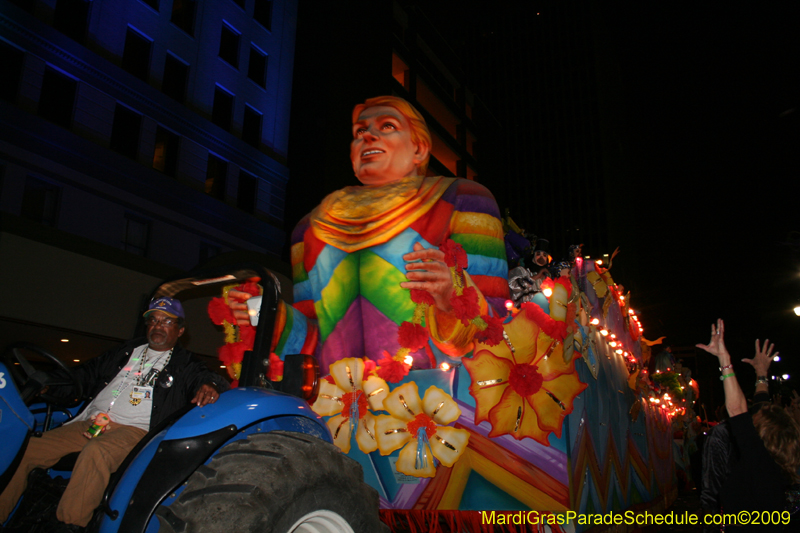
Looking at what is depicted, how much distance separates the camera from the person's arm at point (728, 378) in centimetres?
339

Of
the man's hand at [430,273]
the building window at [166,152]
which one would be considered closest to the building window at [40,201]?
the building window at [166,152]

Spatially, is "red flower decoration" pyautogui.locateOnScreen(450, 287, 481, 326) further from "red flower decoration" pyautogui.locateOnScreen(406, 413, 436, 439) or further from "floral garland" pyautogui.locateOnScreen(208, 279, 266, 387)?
"floral garland" pyautogui.locateOnScreen(208, 279, 266, 387)

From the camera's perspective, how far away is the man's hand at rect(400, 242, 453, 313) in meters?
3.54

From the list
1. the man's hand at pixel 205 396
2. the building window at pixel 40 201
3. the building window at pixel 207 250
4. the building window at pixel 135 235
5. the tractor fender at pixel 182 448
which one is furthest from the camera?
the building window at pixel 207 250

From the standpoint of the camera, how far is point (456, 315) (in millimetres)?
3787

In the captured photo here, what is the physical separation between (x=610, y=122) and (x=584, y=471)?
74149mm

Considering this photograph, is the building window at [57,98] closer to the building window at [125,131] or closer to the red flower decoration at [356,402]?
the building window at [125,131]

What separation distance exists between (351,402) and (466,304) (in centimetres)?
120

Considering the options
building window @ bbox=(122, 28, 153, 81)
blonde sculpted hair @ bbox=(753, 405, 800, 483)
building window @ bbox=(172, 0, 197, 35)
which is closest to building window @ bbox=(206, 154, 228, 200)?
building window @ bbox=(122, 28, 153, 81)

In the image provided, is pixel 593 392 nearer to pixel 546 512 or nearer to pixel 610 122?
pixel 546 512

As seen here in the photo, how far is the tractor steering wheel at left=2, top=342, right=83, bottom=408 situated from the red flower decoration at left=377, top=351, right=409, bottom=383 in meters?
1.93

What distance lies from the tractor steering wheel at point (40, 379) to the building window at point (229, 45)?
16454 millimetres

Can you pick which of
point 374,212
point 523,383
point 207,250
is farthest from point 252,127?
point 523,383

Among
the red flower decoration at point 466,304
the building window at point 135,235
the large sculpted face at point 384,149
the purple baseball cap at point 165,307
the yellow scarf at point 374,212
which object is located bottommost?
the purple baseball cap at point 165,307
